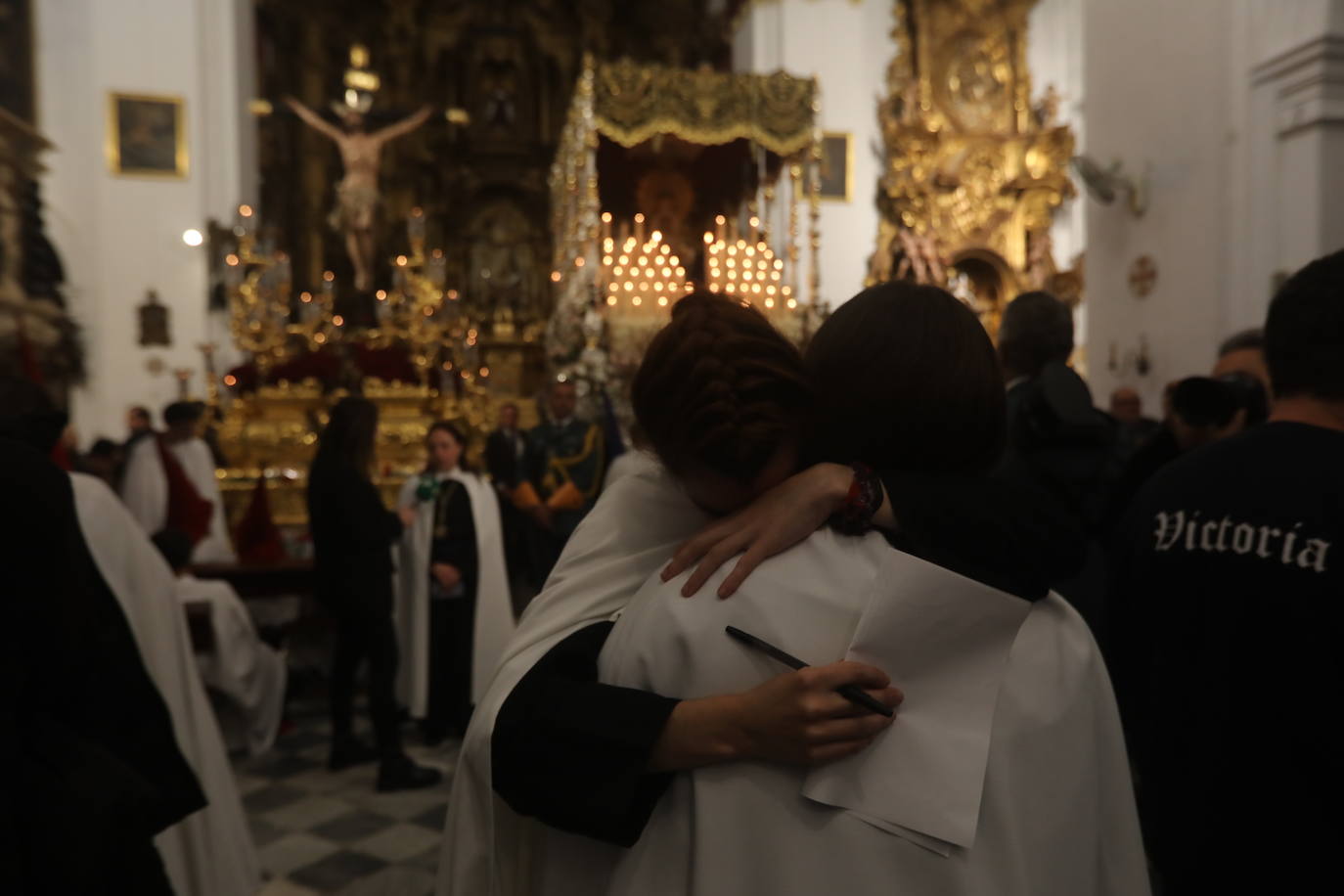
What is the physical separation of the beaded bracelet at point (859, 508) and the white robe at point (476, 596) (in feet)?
13.5

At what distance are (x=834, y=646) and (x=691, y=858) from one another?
0.28 m

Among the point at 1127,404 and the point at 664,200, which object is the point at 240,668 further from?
the point at 664,200

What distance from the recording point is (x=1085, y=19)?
25.5ft

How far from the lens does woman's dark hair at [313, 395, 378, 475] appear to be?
4496 mm

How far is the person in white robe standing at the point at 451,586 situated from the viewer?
16.5 feet

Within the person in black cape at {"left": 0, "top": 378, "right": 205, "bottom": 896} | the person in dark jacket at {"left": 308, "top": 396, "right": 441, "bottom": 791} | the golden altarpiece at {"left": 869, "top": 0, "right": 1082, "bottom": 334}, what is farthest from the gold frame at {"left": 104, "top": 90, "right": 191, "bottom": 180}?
the person in black cape at {"left": 0, "top": 378, "right": 205, "bottom": 896}

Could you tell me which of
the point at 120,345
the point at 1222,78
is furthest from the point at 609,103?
the point at 120,345

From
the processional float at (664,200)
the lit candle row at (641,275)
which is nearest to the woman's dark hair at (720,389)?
the processional float at (664,200)

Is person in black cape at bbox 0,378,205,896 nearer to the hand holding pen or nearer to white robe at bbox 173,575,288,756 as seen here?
the hand holding pen

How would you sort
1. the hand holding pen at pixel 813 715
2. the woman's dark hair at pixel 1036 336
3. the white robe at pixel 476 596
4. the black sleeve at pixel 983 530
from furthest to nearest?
the white robe at pixel 476 596
the woman's dark hair at pixel 1036 336
the black sleeve at pixel 983 530
the hand holding pen at pixel 813 715

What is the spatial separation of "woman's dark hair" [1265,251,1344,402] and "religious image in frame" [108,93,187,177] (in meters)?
14.5

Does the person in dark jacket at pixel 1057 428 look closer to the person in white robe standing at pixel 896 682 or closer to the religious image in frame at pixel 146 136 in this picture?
the person in white robe standing at pixel 896 682

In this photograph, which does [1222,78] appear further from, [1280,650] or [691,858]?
[691,858]

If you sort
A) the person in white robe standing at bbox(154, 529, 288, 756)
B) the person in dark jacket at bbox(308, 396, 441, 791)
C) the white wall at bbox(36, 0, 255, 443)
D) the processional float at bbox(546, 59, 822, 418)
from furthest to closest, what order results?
the white wall at bbox(36, 0, 255, 443) < the processional float at bbox(546, 59, 822, 418) < the person in white robe standing at bbox(154, 529, 288, 756) < the person in dark jacket at bbox(308, 396, 441, 791)
